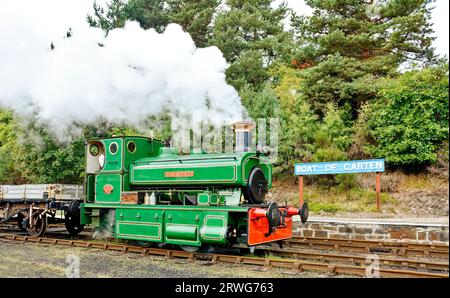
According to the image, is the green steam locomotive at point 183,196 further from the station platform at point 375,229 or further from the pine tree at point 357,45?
the pine tree at point 357,45

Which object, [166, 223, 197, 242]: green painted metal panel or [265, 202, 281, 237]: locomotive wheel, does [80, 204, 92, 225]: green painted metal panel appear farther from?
[265, 202, 281, 237]: locomotive wheel

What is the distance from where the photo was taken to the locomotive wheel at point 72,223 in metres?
12.3

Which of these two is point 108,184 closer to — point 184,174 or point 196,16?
point 184,174

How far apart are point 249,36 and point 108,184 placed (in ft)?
52.0

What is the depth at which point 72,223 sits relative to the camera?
12414 mm

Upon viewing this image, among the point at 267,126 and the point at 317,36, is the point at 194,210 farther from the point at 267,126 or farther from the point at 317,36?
the point at 317,36

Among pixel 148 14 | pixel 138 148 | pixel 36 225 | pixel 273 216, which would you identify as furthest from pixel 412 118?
pixel 148 14

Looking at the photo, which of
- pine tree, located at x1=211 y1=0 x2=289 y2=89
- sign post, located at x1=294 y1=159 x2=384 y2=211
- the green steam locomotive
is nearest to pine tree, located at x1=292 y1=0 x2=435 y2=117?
pine tree, located at x1=211 y1=0 x2=289 y2=89

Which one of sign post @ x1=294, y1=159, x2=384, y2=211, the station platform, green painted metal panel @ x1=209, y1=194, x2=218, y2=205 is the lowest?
the station platform

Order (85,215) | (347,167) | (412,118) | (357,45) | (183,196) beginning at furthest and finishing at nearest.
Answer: (357,45)
(412,118)
(347,167)
(85,215)
(183,196)

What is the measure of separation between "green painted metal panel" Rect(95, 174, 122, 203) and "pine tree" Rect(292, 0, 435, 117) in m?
9.58

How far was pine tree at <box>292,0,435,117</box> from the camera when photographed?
53.2 feet

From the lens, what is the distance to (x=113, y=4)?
922 inches
